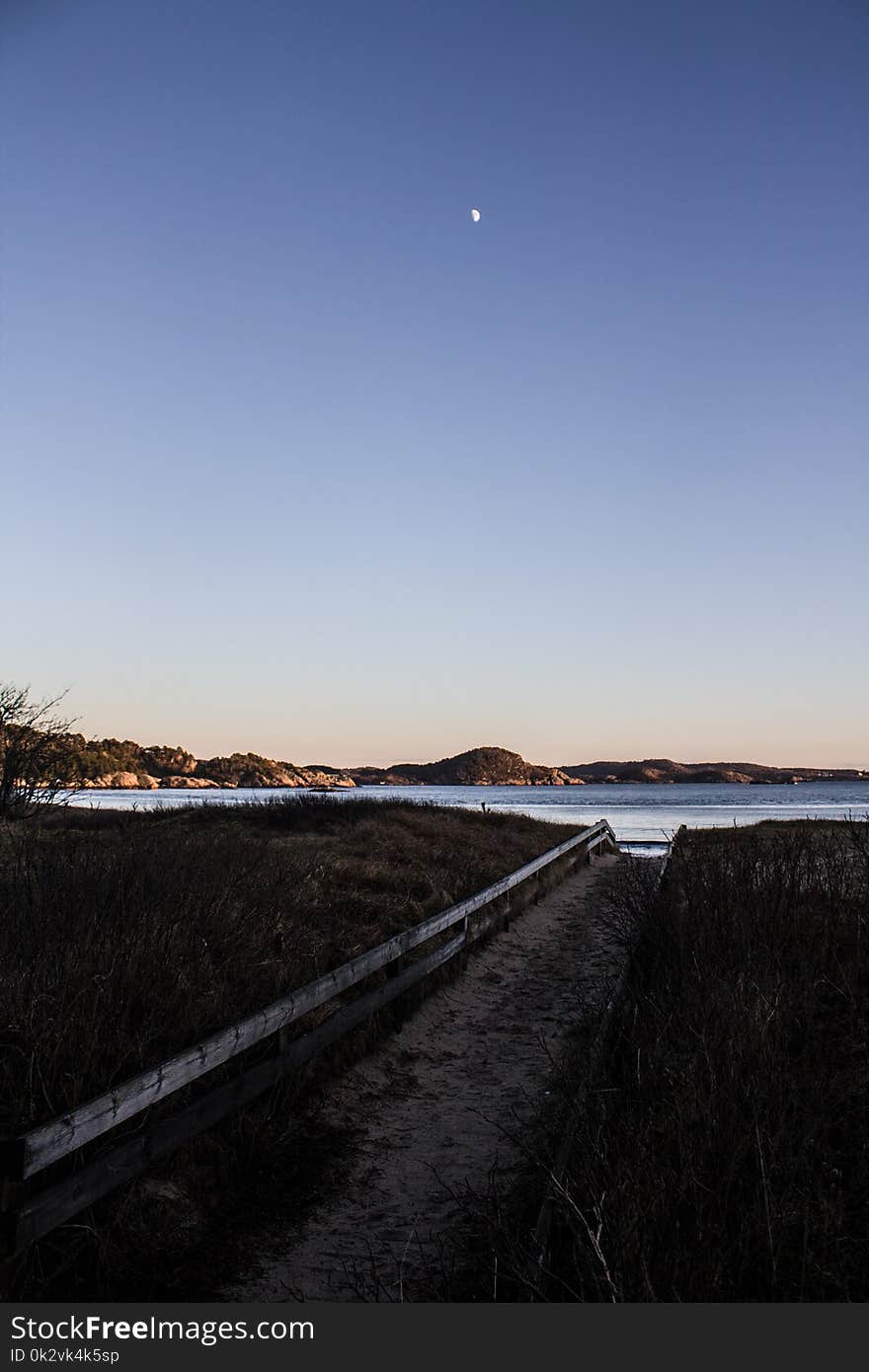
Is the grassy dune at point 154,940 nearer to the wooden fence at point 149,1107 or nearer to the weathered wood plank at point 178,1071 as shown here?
the wooden fence at point 149,1107

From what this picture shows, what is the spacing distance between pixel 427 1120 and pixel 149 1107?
2169mm

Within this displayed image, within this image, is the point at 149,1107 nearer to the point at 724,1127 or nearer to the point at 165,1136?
the point at 165,1136

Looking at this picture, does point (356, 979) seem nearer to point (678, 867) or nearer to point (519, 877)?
point (678, 867)

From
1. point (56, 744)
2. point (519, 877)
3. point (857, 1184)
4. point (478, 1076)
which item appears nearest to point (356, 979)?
point (478, 1076)

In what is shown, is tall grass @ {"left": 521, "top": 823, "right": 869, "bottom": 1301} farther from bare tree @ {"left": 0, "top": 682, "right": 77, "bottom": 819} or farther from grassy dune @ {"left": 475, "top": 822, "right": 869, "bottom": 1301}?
bare tree @ {"left": 0, "top": 682, "right": 77, "bottom": 819}

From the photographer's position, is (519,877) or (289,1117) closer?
(289,1117)

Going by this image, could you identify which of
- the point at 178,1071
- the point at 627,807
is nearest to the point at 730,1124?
the point at 178,1071

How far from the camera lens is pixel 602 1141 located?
395 cm

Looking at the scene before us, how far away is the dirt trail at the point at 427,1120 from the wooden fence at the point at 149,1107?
624 mm

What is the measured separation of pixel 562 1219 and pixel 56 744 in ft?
64.0

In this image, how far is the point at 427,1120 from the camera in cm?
621

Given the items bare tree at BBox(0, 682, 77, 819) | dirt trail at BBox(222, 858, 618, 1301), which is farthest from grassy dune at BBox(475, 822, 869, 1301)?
bare tree at BBox(0, 682, 77, 819)

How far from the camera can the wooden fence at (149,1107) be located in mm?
3398
